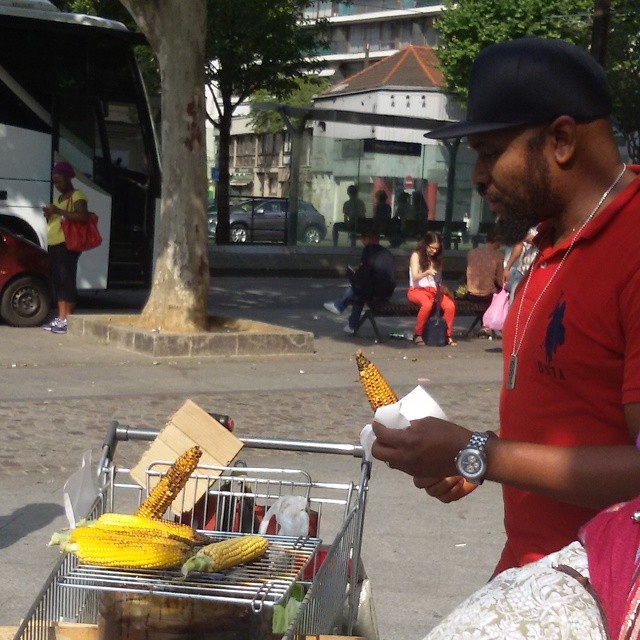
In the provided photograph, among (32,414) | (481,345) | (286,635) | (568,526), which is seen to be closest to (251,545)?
(286,635)

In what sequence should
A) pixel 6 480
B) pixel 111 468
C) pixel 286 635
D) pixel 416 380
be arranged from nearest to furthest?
pixel 286 635 < pixel 111 468 < pixel 6 480 < pixel 416 380

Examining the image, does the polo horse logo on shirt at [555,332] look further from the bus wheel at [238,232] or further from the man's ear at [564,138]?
the bus wheel at [238,232]

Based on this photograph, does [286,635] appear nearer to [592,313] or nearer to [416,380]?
[592,313]

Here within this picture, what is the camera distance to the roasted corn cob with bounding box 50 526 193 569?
2820 mm

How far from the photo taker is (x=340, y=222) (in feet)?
100

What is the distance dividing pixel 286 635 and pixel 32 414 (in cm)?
738

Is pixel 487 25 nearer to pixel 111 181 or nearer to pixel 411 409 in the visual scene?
pixel 111 181

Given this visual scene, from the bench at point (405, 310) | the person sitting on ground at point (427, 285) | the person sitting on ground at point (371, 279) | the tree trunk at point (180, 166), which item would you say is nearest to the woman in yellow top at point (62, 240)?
the tree trunk at point (180, 166)

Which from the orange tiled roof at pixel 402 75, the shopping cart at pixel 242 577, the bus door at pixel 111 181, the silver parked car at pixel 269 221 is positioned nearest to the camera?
the shopping cart at pixel 242 577

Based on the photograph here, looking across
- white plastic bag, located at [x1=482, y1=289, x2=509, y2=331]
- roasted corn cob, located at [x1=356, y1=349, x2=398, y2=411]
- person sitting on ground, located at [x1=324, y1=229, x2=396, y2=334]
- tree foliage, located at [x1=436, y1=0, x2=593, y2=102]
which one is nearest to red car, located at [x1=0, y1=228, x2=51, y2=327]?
person sitting on ground, located at [x1=324, y1=229, x2=396, y2=334]

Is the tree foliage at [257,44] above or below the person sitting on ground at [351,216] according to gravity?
above

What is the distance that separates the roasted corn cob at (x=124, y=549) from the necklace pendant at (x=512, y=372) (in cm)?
85

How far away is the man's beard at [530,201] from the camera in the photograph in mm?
2369

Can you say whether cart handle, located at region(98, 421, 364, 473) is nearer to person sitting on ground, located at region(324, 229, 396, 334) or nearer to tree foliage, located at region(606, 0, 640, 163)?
person sitting on ground, located at region(324, 229, 396, 334)
